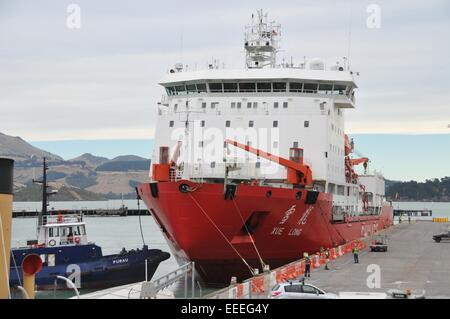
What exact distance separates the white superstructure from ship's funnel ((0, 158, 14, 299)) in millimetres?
21706

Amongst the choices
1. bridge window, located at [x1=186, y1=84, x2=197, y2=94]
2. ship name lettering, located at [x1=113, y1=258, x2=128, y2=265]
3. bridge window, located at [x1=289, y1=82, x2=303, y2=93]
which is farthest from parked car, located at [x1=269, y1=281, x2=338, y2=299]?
bridge window, located at [x1=186, y1=84, x2=197, y2=94]

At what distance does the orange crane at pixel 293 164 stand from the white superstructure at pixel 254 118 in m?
0.89

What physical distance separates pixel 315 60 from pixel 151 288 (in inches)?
888

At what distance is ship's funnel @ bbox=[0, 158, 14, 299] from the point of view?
1149 centimetres

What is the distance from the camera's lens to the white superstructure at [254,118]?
1375 inches

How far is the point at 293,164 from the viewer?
33.2 metres

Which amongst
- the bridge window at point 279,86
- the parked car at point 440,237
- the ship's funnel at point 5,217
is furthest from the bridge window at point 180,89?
the ship's funnel at point 5,217

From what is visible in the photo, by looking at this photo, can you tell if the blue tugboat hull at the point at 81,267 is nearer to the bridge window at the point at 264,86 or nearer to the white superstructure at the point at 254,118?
the white superstructure at the point at 254,118

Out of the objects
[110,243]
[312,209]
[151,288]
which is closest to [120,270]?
[312,209]

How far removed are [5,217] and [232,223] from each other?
1936 cm

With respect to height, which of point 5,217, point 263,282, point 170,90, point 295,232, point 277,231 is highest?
point 170,90

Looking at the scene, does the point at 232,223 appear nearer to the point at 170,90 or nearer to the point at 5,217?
the point at 170,90

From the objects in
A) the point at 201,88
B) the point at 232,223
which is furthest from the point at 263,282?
the point at 201,88
